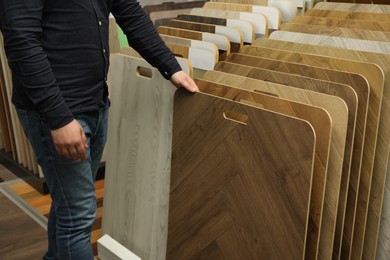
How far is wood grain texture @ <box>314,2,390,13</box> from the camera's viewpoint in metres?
1.50

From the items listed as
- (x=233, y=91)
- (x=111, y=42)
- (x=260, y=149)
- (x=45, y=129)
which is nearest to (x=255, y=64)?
(x=233, y=91)

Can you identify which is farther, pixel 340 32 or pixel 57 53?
pixel 340 32

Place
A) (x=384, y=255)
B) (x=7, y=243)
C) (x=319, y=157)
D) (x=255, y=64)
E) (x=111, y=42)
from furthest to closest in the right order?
(x=111, y=42) → (x=7, y=243) → (x=255, y=64) → (x=384, y=255) → (x=319, y=157)

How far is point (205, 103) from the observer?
4.41 ft

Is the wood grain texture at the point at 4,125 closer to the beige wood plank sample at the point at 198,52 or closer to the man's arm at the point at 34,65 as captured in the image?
the beige wood plank sample at the point at 198,52

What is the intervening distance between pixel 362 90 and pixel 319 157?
0.67 feet

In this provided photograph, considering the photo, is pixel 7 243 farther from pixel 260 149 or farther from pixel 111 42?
pixel 260 149

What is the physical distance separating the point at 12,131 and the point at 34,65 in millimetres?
1507

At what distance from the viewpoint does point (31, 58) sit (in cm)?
104

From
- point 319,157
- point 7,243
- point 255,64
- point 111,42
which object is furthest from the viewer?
point 111,42

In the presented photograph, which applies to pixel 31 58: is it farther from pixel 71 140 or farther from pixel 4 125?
pixel 4 125

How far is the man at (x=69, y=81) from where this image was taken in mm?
1048

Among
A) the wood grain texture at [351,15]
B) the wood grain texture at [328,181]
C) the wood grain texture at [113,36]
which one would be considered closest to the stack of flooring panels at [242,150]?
the wood grain texture at [328,181]

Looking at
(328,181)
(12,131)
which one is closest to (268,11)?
(328,181)
